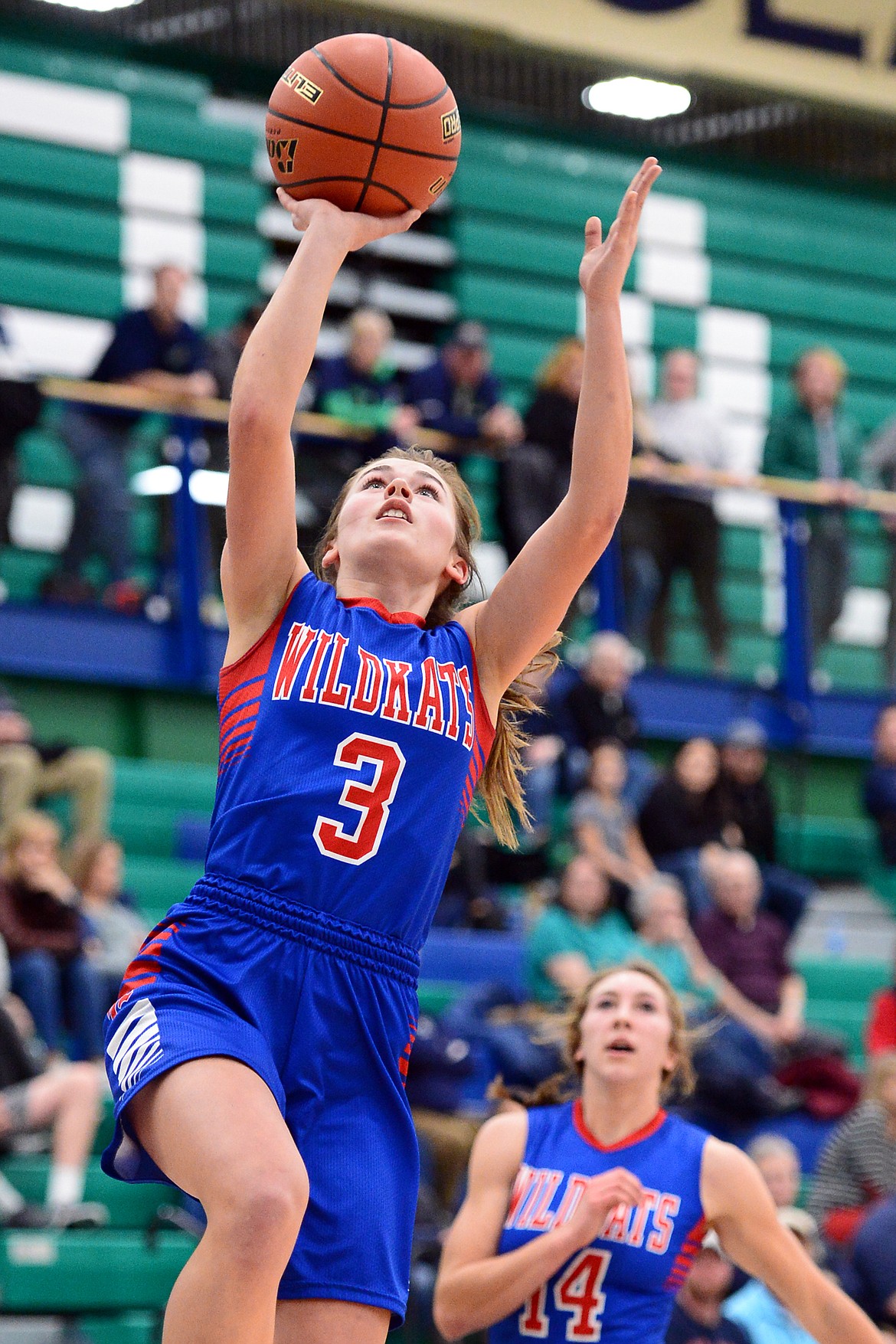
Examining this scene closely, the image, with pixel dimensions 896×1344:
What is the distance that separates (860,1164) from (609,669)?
129 inches

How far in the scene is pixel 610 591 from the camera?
10.9m

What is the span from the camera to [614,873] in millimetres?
9656

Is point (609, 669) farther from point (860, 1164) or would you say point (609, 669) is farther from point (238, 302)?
point (238, 302)

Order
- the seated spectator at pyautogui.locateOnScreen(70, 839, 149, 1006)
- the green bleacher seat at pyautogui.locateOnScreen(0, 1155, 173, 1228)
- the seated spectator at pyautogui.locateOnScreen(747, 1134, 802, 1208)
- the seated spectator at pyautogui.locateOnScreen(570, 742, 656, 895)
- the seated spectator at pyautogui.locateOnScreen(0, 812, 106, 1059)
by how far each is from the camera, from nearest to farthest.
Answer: the seated spectator at pyautogui.locateOnScreen(747, 1134, 802, 1208) → the green bleacher seat at pyautogui.locateOnScreen(0, 1155, 173, 1228) → the seated spectator at pyautogui.locateOnScreen(0, 812, 106, 1059) → the seated spectator at pyautogui.locateOnScreen(70, 839, 149, 1006) → the seated spectator at pyautogui.locateOnScreen(570, 742, 656, 895)

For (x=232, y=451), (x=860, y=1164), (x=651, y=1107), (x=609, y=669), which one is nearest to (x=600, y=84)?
(x=609, y=669)

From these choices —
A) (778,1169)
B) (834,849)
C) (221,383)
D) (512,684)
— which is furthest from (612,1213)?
(834,849)

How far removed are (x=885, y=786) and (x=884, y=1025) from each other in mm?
2065

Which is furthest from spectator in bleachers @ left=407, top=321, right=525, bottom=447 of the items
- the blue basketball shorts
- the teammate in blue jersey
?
the blue basketball shorts

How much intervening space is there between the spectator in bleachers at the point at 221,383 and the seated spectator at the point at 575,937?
7.79 feet

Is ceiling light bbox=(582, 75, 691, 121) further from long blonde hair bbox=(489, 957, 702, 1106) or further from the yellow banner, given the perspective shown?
long blonde hair bbox=(489, 957, 702, 1106)

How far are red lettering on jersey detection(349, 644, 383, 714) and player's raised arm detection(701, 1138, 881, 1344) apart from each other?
196 centimetres

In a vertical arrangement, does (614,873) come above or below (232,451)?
below

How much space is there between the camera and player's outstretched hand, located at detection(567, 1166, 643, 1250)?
15.0 ft

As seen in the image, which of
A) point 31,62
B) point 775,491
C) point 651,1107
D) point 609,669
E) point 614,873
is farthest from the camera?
point 31,62
